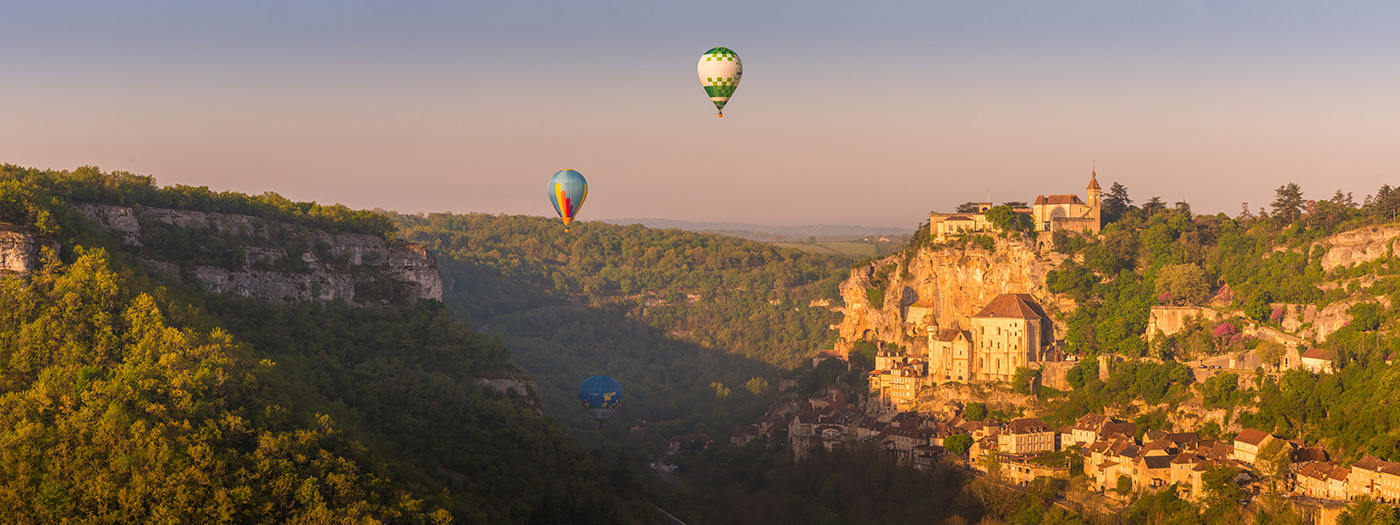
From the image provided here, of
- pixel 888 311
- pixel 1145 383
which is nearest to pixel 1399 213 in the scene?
pixel 1145 383

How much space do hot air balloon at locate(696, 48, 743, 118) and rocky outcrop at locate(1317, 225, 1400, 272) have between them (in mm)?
27889

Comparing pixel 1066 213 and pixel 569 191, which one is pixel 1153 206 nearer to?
pixel 1066 213

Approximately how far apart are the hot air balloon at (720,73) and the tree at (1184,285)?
2347 cm

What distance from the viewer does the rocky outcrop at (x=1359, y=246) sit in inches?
2287

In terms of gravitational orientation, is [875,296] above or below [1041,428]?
above

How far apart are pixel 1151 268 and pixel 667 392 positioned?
43.5m

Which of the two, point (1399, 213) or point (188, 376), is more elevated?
point (1399, 213)

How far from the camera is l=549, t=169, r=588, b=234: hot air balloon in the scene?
59.1 meters

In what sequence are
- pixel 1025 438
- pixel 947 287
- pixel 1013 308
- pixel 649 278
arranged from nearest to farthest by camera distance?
pixel 1025 438 < pixel 1013 308 < pixel 947 287 < pixel 649 278

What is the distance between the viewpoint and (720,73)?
173ft

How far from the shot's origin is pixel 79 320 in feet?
133

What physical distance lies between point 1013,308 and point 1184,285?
25.2 ft

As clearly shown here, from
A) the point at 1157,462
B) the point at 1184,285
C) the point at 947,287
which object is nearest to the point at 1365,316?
the point at 1184,285

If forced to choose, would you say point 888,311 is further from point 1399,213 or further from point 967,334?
point 1399,213
